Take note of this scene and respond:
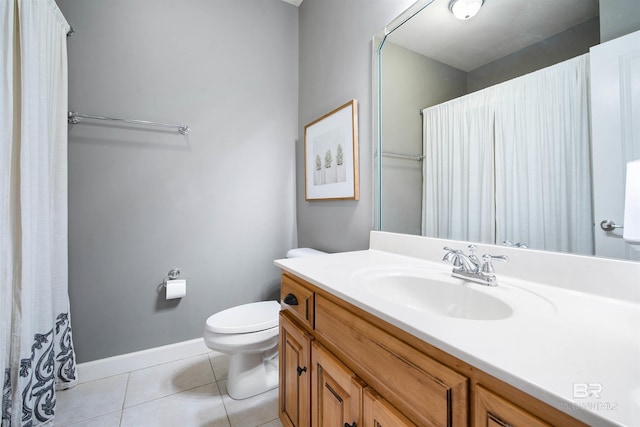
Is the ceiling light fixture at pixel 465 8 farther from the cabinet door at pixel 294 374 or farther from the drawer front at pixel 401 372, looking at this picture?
the cabinet door at pixel 294 374

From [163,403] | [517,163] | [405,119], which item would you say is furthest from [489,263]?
[163,403]

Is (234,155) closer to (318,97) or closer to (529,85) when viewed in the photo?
(318,97)

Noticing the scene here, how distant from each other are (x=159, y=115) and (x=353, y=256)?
1602 millimetres

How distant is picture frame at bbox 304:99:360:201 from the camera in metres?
1.57

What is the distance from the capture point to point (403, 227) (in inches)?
50.7

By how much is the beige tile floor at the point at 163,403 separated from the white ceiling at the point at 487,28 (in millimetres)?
1843

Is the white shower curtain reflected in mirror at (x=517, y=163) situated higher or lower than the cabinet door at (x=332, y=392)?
higher

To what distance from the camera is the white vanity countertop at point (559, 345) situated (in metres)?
0.33

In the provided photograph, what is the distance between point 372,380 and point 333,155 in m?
1.35

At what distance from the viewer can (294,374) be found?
1.04 metres

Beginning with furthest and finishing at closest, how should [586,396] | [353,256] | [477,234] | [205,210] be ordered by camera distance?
[205,210], [353,256], [477,234], [586,396]

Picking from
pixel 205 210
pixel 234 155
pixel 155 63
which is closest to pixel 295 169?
pixel 234 155

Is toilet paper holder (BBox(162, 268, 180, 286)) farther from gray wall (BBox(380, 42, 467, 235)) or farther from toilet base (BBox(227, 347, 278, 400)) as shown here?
gray wall (BBox(380, 42, 467, 235))

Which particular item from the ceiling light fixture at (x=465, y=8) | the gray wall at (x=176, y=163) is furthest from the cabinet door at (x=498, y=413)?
the gray wall at (x=176, y=163)
